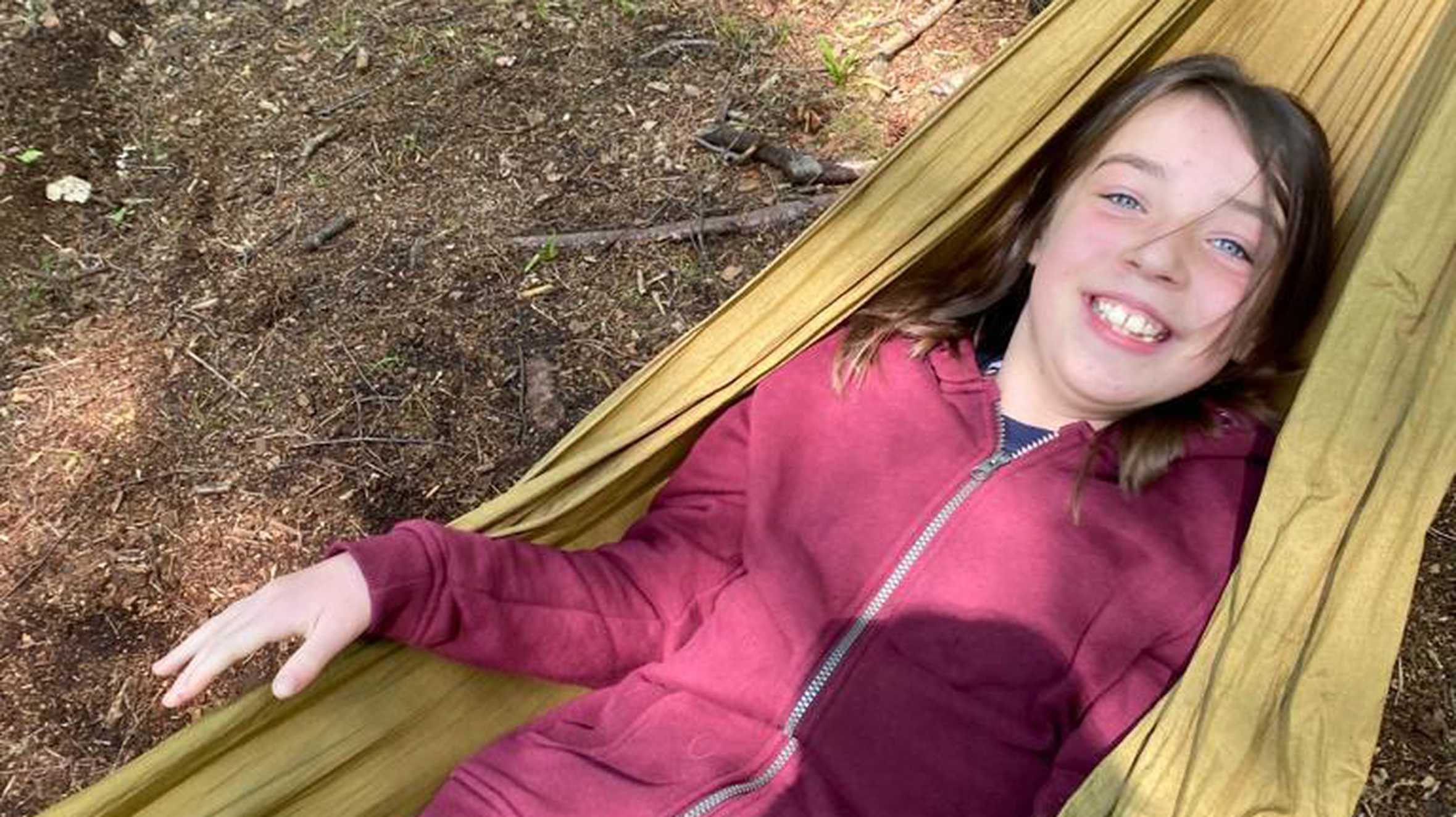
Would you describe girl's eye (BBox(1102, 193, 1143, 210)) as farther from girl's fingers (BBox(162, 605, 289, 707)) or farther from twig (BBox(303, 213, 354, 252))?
twig (BBox(303, 213, 354, 252))

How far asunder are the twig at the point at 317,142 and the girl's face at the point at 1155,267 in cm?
199

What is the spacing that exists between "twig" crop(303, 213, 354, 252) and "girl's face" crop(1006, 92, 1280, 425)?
70.1 inches

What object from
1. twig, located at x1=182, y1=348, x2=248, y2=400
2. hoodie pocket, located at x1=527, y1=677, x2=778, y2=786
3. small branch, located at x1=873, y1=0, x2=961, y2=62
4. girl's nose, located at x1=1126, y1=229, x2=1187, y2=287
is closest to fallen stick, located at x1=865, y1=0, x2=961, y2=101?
small branch, located at x1=873, y1=0, x2=961, y2=62

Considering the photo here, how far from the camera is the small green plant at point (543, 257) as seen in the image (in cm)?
294

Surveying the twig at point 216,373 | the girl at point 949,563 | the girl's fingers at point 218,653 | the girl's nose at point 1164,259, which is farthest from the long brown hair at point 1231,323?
the twig at point 216,373

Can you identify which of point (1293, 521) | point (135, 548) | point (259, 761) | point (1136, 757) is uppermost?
point (1293, 521)

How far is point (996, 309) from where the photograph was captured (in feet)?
7.06

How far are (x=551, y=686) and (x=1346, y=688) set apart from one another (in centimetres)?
113

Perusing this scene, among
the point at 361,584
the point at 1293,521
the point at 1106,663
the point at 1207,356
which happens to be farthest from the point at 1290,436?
the point at 361,584

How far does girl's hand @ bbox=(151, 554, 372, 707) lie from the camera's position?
1565 millimetres

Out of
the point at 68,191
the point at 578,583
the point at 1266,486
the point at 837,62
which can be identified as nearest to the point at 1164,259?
the point at 1266,486

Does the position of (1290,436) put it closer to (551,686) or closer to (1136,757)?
(1136,757)

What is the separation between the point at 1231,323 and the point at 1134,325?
14 centimetres

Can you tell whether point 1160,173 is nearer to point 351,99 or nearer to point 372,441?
point 372,441
